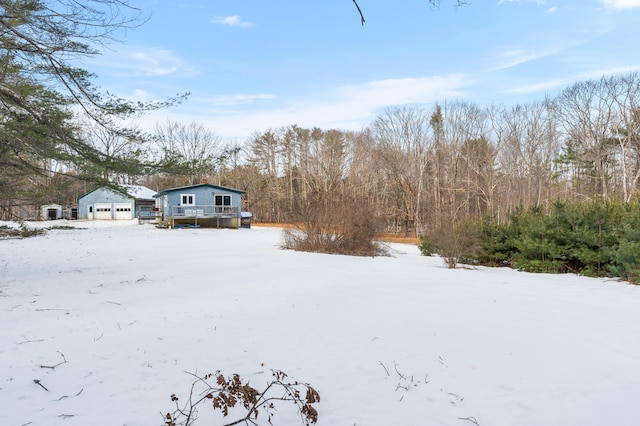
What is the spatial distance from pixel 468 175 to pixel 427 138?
4852mm

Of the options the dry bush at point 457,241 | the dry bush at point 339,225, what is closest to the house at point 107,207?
the dry bush at point 339,225

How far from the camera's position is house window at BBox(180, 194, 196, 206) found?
32053 millimetres

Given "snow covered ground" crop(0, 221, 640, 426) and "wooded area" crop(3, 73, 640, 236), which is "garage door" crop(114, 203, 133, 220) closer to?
"wooded area" crop(3, 73, 640, 236)

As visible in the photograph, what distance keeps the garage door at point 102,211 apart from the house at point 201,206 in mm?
13258

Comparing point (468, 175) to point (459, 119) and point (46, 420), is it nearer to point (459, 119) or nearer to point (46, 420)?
point (459, 119)

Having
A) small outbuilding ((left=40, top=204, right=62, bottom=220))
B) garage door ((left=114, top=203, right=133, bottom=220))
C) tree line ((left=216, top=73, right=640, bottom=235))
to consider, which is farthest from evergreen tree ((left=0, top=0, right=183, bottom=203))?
small outbuilding ((left=40, top=204, right=62, bottom=220))

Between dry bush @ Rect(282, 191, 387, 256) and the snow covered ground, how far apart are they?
575 cm

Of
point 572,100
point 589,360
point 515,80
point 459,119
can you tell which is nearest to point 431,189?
point 459,119

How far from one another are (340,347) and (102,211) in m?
45.8

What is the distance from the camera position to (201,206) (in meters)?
31.3

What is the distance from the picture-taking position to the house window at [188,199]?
32.1 metres

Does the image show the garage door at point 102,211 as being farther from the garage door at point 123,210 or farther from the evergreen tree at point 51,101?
the evergreen tree at point 51,101

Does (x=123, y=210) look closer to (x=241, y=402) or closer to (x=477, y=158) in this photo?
(x=477, y=158)

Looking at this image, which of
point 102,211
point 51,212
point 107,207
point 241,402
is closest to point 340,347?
point 241,402
